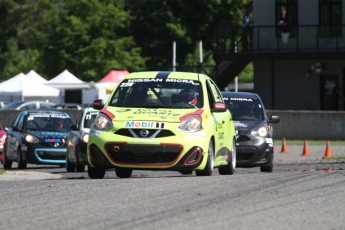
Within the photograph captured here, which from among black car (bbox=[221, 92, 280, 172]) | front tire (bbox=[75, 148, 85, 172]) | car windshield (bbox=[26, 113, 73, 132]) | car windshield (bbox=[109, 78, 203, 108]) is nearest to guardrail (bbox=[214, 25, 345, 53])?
car windshield (bbox=[26, 113, 73, 132])

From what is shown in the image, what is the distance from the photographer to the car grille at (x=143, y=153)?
15.6m

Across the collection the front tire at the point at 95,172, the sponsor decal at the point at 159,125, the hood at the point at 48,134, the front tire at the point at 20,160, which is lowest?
the front tire at the point at 20,160

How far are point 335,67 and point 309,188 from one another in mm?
34869

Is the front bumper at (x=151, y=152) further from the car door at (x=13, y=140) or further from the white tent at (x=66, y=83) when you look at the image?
the white tent at (x=66, y=83)

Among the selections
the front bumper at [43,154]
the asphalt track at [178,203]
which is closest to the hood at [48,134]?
the front bumper at [43,154]

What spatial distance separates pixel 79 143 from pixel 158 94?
6.78m

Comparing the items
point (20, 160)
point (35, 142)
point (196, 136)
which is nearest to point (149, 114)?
point (196, 136)

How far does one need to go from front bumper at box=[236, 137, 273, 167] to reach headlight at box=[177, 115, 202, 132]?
4909 millimetres

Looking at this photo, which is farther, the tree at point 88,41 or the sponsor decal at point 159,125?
the tree at point 88,41

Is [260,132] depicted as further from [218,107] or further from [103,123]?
[103,123]

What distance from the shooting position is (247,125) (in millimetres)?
21141

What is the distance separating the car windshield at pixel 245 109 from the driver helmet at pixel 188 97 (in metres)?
4.99

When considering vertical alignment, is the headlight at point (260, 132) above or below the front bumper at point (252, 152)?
above

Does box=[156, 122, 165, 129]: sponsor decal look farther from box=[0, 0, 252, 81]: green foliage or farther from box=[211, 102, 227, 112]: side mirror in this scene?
box=[0, 0, 252, 81]: green foliage
